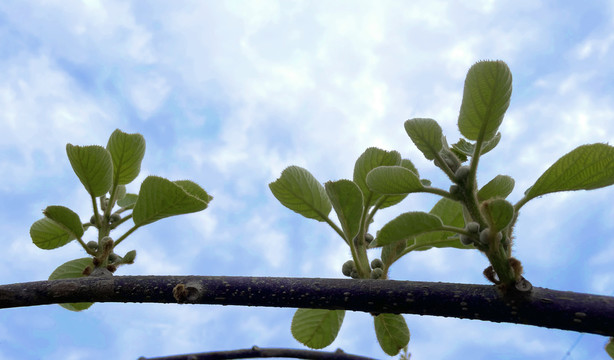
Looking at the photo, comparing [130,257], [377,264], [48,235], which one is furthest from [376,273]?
[48,235]

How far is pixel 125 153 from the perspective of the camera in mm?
1667

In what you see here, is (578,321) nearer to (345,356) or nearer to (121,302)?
(345,356)

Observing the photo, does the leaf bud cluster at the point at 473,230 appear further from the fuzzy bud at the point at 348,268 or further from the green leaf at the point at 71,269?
the green leaf at the point at 71,269

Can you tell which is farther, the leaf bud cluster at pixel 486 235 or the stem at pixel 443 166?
the stem at pixel 443 166

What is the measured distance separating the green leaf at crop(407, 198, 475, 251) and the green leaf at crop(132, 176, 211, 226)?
0.63 metres

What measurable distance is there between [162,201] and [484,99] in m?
0.89

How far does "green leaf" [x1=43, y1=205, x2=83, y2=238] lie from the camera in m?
1.49

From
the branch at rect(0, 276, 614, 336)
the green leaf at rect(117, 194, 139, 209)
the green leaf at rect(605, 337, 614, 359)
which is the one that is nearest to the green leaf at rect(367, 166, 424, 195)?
the branch at rect(0, 276, 614, 336)

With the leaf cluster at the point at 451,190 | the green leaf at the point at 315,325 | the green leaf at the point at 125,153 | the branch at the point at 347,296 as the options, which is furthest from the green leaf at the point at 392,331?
the green leaf at the point at 125,153

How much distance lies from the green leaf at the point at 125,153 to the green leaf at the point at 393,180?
2.92 ft

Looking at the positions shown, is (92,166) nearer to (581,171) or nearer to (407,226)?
(407,226)

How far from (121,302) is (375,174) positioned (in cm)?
75

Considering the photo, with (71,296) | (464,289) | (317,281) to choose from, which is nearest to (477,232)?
(464,289)

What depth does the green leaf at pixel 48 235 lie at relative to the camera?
168 centimetres
